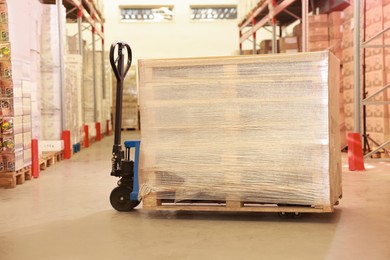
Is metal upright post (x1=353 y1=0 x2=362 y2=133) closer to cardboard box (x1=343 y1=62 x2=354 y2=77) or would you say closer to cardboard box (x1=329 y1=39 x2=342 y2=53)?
cardboard box (x1=343 y1=62 x2=354 y2=77)

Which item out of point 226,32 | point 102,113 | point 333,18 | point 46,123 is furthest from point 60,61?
point 226,32

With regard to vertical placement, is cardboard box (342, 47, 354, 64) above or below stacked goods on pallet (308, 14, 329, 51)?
below

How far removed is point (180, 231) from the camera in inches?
172

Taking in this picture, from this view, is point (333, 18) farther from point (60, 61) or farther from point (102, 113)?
point (102, 113)

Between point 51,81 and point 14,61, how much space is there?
3056mm

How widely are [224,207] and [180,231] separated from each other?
55 cm

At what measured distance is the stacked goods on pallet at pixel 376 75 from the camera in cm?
882

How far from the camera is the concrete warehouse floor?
376 cm

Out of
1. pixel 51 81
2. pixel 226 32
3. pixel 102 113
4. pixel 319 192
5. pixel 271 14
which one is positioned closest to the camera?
pixel 319 192

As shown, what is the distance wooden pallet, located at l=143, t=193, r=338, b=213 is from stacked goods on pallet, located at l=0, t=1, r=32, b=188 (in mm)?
2560

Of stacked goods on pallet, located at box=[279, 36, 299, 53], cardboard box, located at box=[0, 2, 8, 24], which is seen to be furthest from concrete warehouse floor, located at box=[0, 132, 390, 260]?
stacked goods on pallet, located at box=[279, 36, 299, 53]

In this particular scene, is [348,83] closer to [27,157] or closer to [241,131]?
[27,157]

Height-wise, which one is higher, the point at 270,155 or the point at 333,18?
the point at 333,18

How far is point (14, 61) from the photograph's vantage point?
6.88m
